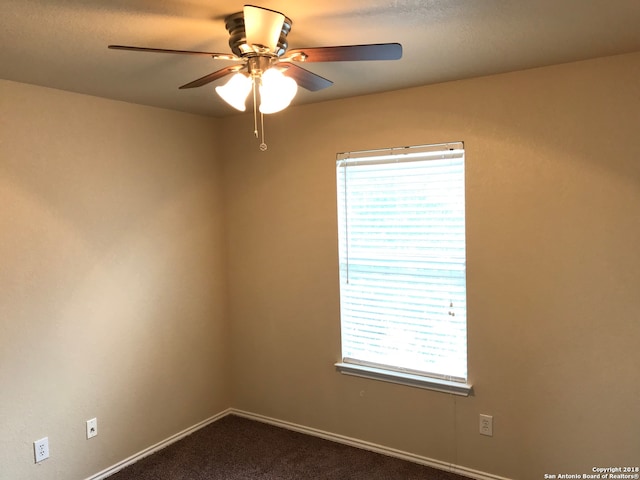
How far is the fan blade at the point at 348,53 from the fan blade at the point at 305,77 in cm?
7

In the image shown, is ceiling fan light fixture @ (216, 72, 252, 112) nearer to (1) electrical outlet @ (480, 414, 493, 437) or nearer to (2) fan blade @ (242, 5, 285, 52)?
(2) fan blade @ (242, 5, 285, 52)

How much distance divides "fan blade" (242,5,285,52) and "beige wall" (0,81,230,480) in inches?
64.7

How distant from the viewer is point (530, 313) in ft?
8.73

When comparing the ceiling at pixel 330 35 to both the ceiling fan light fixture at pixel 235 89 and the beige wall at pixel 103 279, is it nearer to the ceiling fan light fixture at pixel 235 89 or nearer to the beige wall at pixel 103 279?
the ceiling fan light fixture at pixel 235 89

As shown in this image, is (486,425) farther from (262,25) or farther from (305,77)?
(262,25)

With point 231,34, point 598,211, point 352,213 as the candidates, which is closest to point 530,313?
point 598,211

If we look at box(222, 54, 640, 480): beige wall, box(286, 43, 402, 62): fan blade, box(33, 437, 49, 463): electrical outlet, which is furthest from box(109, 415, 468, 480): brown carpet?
box(286, 43, 402, 62): fan blade

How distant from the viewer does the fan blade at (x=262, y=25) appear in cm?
151

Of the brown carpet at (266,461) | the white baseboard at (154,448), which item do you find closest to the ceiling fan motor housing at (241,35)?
the brown carpet at (266,461)

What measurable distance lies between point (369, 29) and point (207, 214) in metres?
2.12

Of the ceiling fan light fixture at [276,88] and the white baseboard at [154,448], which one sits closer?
the ceiling fan light fixture at [276,88]

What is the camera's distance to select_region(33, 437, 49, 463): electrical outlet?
2656 millimetres

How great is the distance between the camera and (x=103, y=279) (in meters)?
2.98

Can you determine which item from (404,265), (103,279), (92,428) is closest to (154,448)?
(92,428)
